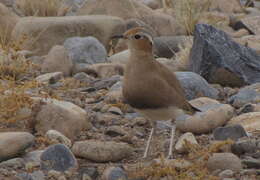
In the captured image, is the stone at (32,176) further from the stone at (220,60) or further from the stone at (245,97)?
the stone at (220,60)

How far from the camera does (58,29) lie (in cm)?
1122

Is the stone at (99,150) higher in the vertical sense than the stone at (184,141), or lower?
higher

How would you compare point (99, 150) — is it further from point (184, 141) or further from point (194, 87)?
point (194, 87)

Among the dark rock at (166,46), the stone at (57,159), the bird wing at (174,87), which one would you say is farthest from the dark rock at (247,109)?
the dark rock at (166,46)

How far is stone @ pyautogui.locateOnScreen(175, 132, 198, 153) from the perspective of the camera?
6.20 meters

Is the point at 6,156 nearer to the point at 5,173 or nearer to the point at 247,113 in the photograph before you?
the point at 5,173

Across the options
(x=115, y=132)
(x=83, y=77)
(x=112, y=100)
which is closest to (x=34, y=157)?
(x=115, y=132)

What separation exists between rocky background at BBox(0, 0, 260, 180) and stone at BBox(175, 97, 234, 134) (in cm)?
1

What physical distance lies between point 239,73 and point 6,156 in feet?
15.2

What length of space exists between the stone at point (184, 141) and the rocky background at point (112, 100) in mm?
11

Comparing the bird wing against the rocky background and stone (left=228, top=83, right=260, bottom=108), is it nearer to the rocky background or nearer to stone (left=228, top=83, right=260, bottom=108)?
the rocky background

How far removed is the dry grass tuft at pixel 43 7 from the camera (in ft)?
43.2

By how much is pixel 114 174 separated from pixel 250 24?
8.91m

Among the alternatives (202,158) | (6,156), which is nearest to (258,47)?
(202,158)
